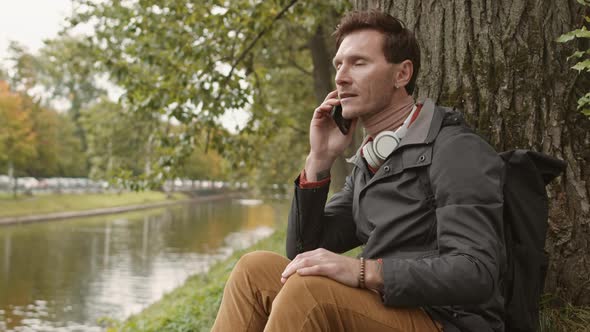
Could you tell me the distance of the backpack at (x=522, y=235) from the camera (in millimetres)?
2314

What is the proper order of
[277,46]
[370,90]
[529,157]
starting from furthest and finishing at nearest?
1. [277,46]
2. [370,90]
3. [529,157]

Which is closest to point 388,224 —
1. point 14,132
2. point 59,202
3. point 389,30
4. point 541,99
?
point 389,30

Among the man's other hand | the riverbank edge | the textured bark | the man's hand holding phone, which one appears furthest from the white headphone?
the riverbank edge

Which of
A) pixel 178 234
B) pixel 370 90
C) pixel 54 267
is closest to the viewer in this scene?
pixel 370 90

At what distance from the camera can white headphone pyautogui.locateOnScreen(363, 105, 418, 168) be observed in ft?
8.00

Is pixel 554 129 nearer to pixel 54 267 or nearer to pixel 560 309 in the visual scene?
pixel 560 309

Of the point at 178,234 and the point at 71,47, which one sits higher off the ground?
the point at 71,47

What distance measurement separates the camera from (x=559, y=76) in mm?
3213

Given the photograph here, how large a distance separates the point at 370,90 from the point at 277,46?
465 inches

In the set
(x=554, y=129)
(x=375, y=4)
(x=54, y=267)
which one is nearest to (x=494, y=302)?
(x=554, y=129)

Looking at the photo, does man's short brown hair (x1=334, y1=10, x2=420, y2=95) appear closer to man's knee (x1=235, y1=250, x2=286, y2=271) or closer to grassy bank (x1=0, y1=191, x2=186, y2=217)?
man's knee (x1=235, y1=250, x2=286, y2=271)

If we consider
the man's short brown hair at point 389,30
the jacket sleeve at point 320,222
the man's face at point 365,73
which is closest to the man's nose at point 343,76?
the man's face at point 365,73

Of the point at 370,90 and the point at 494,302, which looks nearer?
the point at 494,302

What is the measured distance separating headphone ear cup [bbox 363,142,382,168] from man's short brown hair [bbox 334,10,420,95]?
36 cm
